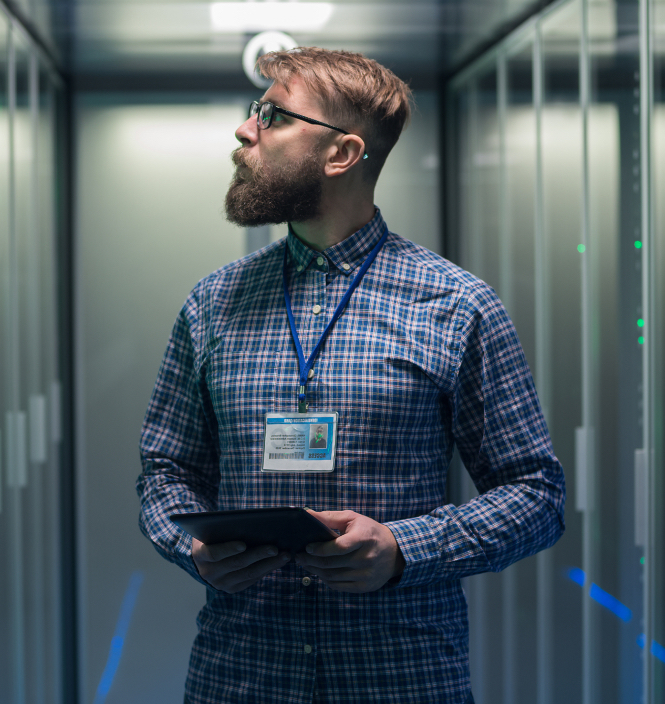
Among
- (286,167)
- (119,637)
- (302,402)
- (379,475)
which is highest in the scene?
(286,167)

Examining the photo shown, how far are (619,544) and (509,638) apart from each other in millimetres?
1050

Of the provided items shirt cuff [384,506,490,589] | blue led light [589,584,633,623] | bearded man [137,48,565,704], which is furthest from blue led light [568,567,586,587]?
shirt cuff [384,506,490,589]

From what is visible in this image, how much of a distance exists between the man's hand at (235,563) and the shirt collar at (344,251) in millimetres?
512

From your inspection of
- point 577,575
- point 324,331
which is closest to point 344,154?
point 324,331

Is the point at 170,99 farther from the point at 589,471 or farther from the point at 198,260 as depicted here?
the point at 589,471

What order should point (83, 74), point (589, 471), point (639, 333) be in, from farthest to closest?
point (83, 74)
point (589, 471)
point (639, 333)

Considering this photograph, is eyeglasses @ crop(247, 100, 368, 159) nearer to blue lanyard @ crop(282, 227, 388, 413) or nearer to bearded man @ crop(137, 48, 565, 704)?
bearded man @ crop(137, 48, 565, 704)

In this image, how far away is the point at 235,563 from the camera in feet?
3.88

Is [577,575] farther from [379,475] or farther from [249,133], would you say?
[249,133]

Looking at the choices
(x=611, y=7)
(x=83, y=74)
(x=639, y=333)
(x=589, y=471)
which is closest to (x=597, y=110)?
(x=611, y=7)

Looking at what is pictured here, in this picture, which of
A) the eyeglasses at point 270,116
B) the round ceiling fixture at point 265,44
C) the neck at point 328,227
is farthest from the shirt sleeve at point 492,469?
the round ceiling fixture at point 265,44

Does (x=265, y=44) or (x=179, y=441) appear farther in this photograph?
(x=265, y=44)

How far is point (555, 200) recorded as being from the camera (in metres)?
2.57

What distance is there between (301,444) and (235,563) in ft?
0.70
